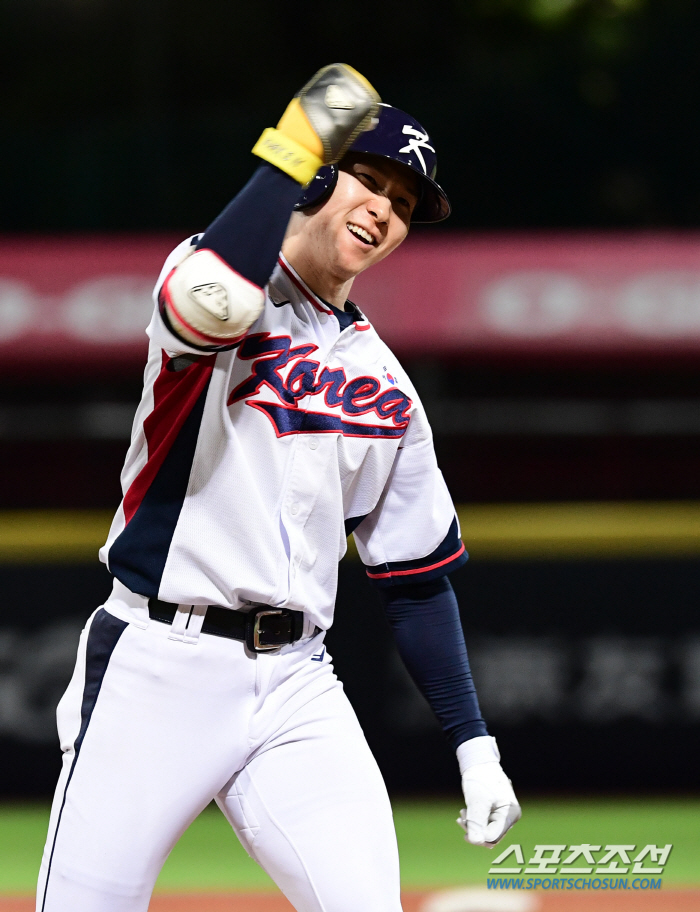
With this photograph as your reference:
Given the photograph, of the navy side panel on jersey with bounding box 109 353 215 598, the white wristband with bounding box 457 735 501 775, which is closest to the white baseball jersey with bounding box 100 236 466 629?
the navy side panel on jersey with bounding box 109 353 215 598

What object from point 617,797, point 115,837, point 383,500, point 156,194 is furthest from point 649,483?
point 115,837

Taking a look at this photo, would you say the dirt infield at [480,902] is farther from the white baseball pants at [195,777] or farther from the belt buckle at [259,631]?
the belt buckle at [259,631]

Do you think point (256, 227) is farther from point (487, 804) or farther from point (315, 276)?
point (487, 804)

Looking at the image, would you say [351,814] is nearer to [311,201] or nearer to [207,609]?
[207,609]

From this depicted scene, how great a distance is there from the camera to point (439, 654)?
199cm

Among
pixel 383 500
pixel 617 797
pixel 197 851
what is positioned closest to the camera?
pixel 383 500

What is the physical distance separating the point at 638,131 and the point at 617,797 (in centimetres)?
473

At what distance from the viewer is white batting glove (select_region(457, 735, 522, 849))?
1.88m

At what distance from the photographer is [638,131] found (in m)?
7.31

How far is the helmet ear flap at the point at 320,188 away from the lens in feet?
5.80

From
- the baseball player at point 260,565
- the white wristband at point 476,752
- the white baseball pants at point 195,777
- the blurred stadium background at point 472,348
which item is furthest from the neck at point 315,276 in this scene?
the blurred stadium background at point 472,348

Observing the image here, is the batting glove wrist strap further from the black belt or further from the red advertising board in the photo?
the red advertising board

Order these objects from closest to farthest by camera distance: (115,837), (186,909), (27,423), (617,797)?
(115,837) → (186,909) → (617,797) → (27,423)

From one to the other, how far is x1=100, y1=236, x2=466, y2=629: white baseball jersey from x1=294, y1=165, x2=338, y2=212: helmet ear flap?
4.6 inches
